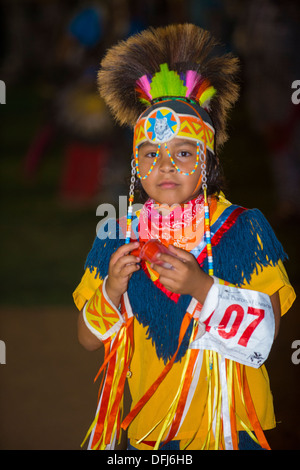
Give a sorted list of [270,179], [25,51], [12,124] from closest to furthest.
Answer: [270,179]
[12,124]
[25,51]

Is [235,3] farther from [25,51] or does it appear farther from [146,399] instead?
[146,399]

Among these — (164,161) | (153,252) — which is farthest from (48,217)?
(153,252)

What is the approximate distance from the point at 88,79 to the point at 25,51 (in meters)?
9.94

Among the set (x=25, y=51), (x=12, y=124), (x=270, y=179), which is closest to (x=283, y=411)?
(x=270, y=179)

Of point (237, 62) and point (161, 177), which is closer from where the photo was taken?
point (161, 177)

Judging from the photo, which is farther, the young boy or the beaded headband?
the beaded headband

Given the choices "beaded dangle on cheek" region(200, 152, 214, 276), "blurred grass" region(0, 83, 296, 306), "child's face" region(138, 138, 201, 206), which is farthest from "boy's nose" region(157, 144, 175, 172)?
"blurred grass" region(0, 83, 296, 306)

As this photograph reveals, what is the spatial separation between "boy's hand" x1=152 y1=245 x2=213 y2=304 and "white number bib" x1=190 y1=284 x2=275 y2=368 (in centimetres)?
3

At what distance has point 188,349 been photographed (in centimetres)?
185

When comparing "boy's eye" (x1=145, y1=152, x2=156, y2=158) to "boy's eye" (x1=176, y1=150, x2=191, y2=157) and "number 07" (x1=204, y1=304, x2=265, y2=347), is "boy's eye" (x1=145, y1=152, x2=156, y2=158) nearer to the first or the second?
"boy's eye" (x1=176, y1=150, x2=191, y2=157)

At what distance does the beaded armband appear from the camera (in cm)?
187

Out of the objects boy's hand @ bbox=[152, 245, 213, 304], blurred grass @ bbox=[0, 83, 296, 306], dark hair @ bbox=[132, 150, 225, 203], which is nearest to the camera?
boy's hand @ bbox=[152, 245, 213, 304]

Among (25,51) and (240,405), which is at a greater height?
(25,51)

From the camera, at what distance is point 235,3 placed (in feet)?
34.3
